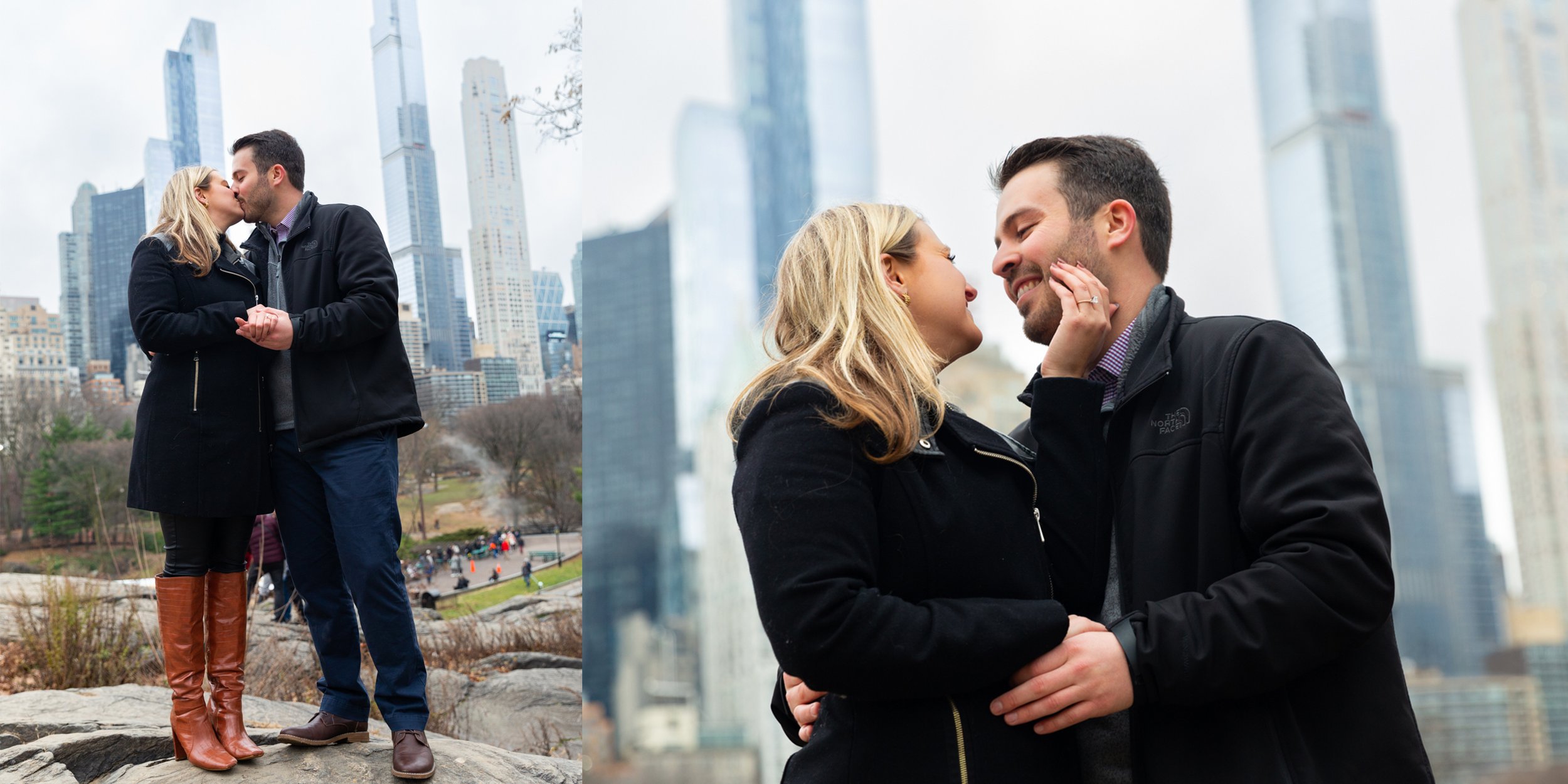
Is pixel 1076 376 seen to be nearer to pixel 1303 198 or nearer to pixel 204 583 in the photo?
pixel 204 583

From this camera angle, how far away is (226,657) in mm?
2600

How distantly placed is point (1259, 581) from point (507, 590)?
502 centimetres

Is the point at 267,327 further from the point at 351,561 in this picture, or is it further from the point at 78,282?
the point at 78,282

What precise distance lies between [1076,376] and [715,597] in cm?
4998

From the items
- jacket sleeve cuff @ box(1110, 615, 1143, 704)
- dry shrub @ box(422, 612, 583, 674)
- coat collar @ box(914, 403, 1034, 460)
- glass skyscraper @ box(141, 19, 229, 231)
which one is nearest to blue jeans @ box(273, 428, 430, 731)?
coat collar @ box(914, 403, 1034, 460)

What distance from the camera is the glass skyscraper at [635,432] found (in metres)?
49.9

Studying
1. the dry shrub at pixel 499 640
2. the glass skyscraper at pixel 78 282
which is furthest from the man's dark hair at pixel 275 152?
the glass skyscraper at pixel 78 282

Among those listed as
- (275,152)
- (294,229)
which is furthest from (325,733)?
(275,152)

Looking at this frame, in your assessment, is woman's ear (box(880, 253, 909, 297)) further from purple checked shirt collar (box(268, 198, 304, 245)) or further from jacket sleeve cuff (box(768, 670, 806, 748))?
purple checked shirt collar (box(268, 198, 304, 245))

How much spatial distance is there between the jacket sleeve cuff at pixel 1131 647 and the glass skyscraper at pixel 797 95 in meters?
49.7

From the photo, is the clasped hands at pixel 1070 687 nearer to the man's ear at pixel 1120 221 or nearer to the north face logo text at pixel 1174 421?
the north face logo text at pixel 1174 421

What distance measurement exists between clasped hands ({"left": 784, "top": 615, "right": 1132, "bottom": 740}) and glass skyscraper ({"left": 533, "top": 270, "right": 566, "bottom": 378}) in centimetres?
516

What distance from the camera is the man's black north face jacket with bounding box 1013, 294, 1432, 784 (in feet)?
3.50

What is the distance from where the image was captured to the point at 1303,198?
4288cm
